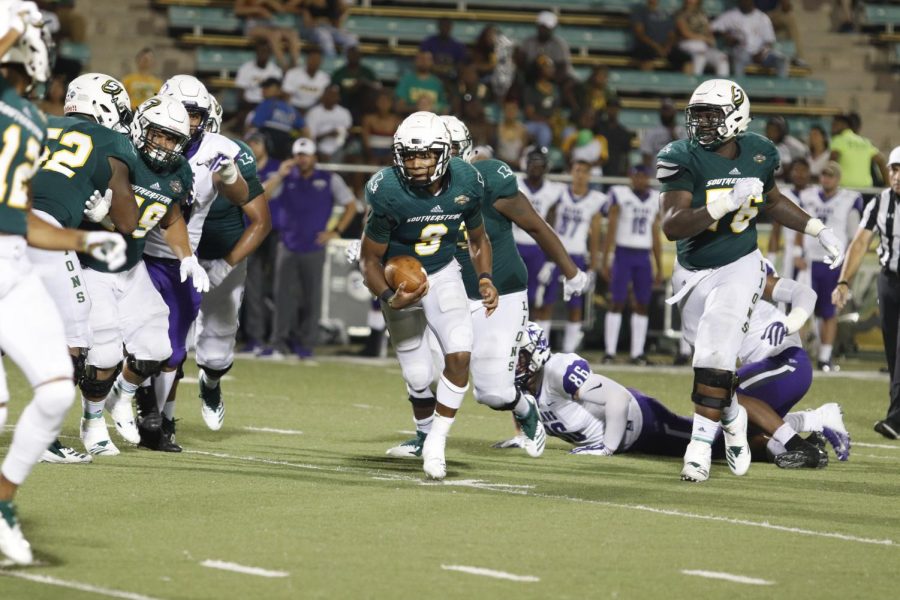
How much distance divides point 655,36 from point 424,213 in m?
12.7

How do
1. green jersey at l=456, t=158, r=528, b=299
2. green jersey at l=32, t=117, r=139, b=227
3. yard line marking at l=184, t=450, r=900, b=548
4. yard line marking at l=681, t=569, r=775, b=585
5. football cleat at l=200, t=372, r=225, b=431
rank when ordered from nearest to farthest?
yard line marking at l=681, t=569, r=775, b=585
yard line marking at l=184, t=450, r=900, b=548
green jersey at l=32, t=117, r=139, b=227
green jersey at l=456, t=158, r=528, b=299
football cleat at l=200, t=372, r=225, b=431

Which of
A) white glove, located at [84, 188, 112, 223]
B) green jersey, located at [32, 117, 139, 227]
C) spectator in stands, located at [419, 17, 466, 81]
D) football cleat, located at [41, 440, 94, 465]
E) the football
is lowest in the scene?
football cleat, located at [41, 440, 94, 465]

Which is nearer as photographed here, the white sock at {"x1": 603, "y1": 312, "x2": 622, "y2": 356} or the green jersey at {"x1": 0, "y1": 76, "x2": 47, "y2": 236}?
the green jersey at {"x1": 0, "y1": 76, "x2": 47, "y2": 236}

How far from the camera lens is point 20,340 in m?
5.04

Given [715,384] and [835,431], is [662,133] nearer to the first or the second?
[835,431]

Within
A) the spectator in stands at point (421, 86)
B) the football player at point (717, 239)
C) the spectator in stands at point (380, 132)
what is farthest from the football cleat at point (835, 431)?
the spectator in stands at point (421, 86)

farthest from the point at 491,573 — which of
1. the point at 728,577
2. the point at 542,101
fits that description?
the point at 542,101

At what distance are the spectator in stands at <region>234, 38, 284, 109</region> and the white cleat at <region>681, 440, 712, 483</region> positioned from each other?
9803 mm

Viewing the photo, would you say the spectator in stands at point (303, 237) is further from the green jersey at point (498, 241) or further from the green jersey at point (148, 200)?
the green jersey at point (148, 200)

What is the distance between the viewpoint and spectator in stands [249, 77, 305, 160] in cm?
1470

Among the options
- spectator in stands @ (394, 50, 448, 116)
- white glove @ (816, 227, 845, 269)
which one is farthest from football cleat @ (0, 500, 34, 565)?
spectator in stands @ (394, 50, 448, 116)

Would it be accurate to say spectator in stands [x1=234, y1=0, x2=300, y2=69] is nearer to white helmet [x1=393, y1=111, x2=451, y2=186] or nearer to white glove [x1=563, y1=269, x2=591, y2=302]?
white glove [x1=563, y1=269, x2=591, y2=302]

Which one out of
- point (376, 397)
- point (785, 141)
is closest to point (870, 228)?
point (376, 397)

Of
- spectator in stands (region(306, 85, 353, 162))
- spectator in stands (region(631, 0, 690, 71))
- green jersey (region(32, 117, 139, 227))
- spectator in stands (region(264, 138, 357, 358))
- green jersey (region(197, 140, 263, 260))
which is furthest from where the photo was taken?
spectator in stands (region(631, 0, 690, 71))
